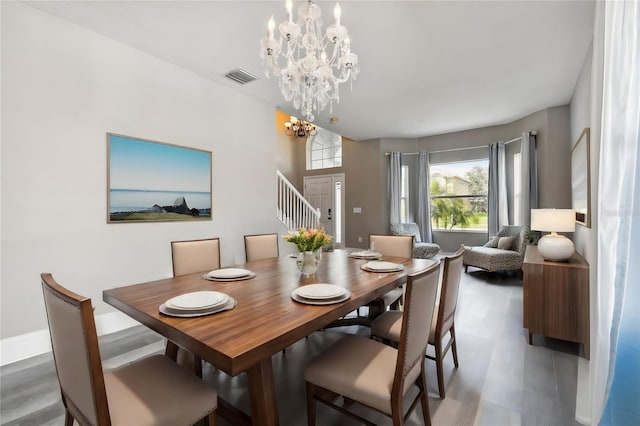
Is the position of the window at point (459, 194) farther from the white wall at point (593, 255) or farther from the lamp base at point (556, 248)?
the white wall at point (593, 255)

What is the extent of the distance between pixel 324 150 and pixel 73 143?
5.82 meters

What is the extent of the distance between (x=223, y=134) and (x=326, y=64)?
1933mm

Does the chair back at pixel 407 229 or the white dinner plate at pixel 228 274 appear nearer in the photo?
the white dinner plate at pixel 228 274

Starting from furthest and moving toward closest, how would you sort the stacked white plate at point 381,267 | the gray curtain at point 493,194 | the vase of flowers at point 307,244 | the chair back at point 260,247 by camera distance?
the gray curtain at point 493,194
the chair back at point 260,247
the stacked white plate at point 381,267
the vase of flowers at point 307,244

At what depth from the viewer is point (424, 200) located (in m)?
6.73

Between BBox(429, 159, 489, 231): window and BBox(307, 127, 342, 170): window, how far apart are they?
2314 mm

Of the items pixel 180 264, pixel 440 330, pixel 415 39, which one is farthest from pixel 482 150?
pixel 180 264

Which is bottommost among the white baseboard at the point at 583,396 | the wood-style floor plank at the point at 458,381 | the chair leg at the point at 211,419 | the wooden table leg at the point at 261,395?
the wood-style floor plank at the point at 458,381

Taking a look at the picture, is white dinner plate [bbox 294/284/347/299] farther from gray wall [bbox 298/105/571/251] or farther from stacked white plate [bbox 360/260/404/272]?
gray wall [bbox 298/105/571/251]

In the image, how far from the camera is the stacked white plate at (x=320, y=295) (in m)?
1.39

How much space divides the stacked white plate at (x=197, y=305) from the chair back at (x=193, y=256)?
1.00 m

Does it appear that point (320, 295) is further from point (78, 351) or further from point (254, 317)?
point (78, 351)

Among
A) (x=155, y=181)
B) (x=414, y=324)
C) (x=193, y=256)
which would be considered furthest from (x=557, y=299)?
(x=155, y=181)

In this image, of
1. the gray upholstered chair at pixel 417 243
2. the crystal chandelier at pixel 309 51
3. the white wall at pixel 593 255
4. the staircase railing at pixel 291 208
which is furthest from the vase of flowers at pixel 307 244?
the gray upholstered chair at pixel 417 243
